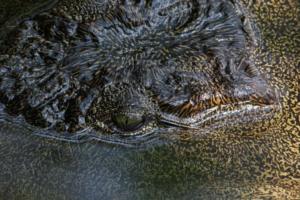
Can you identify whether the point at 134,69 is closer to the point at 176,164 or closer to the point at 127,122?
the point at 127,122

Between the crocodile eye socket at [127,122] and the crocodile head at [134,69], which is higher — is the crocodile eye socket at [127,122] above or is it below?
below

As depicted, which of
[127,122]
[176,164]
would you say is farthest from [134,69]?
[176,164]

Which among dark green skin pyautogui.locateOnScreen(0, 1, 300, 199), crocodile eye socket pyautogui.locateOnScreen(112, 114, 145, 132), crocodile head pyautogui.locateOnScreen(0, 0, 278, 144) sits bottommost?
dark green skin pyautogui.locateOnScreen(0, 1, 300, 199)

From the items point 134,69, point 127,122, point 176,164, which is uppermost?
point 134,69

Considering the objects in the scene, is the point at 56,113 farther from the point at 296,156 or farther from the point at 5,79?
the point at 296,156

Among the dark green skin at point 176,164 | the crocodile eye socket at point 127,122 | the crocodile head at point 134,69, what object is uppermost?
the crocodile head at point 134,69

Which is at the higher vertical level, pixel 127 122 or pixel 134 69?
pixel 134 69
